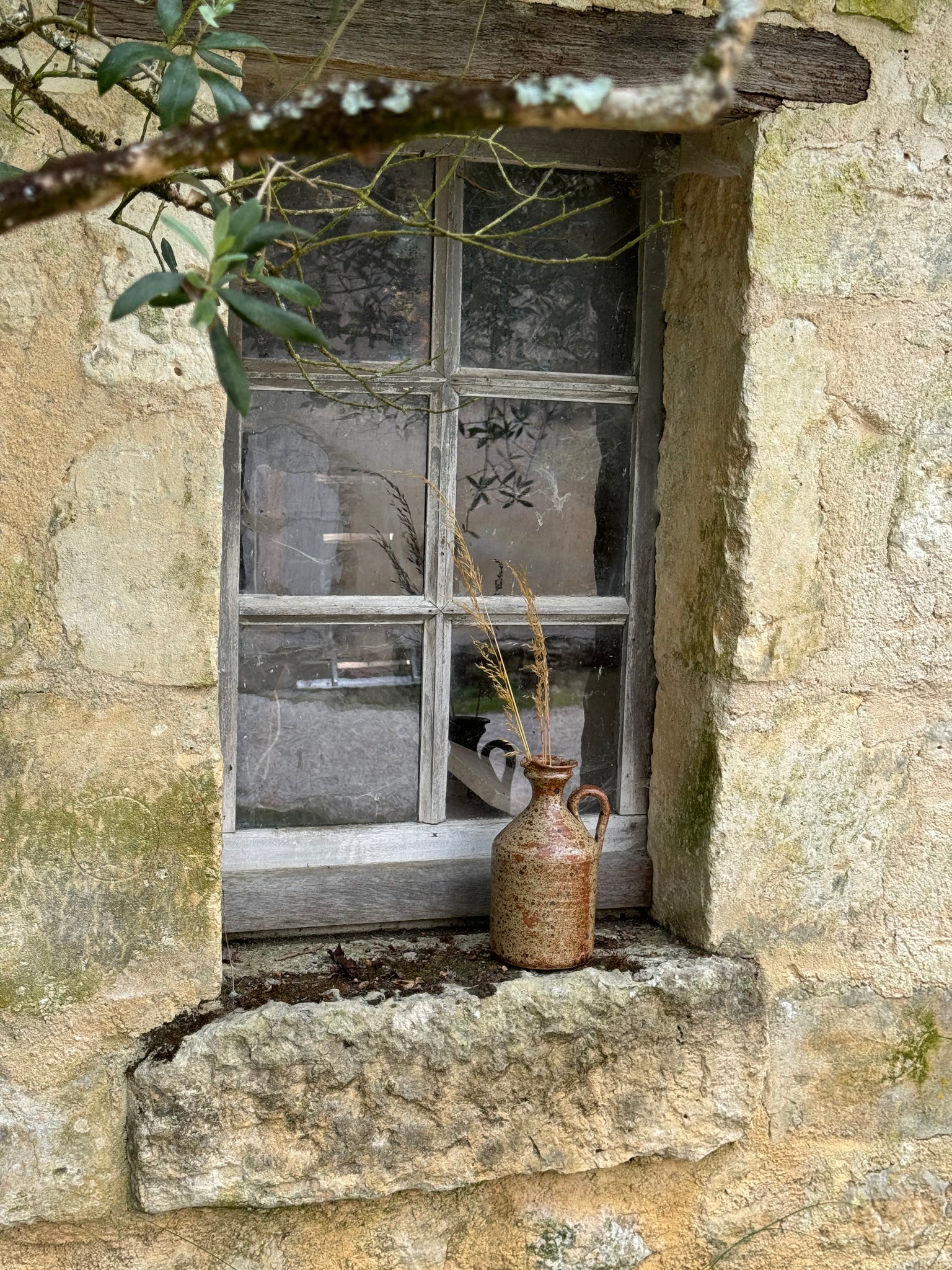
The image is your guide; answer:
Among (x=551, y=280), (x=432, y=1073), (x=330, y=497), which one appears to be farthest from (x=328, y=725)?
(x=551, y=280)

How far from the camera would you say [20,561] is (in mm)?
1612

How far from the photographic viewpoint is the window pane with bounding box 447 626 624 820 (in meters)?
2.11

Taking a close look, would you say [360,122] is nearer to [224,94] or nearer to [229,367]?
[229,367]

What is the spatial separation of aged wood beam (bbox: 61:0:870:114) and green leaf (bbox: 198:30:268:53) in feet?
1.10

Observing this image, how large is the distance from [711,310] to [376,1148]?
4.73 feet

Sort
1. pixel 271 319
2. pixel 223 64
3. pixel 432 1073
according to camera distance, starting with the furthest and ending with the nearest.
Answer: pixel 432 1073
pixel 223 64
pixel 271 319

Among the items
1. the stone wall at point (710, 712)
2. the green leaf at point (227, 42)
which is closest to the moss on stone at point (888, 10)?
the stone wall at point (710, 712)

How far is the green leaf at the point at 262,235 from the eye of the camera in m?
0.90

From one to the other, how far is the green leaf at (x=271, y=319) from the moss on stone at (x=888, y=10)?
4.47 feet

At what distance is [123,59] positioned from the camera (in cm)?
116

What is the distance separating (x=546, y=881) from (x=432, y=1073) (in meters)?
0.34

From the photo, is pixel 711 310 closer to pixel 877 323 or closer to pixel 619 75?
pixel 877 323

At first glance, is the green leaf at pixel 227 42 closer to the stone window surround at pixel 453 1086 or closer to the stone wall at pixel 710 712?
the stone wall at pixel 710 712

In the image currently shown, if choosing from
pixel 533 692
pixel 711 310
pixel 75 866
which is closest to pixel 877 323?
pixel 711 310
